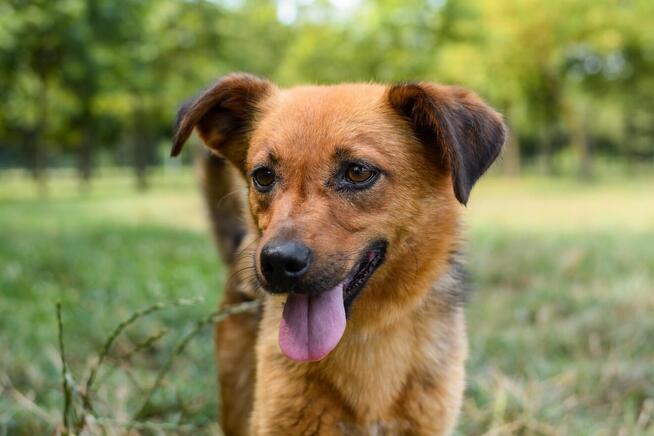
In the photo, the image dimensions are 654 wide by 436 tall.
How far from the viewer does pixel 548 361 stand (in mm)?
4934

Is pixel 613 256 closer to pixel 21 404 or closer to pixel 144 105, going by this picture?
pixel 21 404

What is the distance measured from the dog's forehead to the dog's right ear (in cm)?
24

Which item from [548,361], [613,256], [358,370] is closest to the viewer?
[358,370]

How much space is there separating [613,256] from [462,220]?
216 inches

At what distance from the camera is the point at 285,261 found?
7.92ft

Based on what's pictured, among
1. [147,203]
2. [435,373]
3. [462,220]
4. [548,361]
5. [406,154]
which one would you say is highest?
[406,154]

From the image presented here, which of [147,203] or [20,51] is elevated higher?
[20,51]

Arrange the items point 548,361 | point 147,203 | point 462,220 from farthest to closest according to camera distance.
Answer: point 147,203, point 548,361, point 462,220

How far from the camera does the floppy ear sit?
2750mm

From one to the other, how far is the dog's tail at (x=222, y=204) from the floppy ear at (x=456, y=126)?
142 centimetres

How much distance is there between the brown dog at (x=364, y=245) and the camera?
2.67 meters

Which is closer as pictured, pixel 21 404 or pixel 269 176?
pixel 269 176


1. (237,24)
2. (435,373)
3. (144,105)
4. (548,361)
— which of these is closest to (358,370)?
(435,373)

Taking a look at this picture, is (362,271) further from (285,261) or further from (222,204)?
(222,204)
